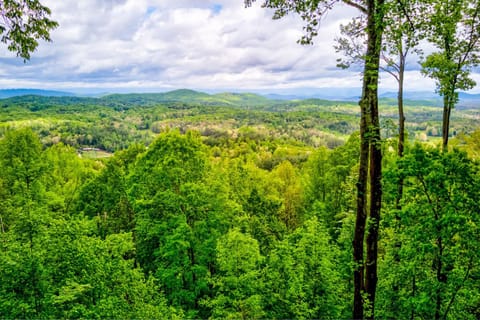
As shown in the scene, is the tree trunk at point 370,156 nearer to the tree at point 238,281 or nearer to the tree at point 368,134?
the tree at point 368,134

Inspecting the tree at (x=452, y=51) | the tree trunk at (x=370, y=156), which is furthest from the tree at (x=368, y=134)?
the tree at (x=452, y=51)

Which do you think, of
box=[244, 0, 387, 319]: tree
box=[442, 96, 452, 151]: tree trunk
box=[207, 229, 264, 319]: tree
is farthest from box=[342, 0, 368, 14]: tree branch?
box=[207, 229, 264, 319]: tree

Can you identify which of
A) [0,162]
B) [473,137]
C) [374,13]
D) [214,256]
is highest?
[374,13]

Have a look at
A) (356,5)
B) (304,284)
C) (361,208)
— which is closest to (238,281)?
Result: (304,284)

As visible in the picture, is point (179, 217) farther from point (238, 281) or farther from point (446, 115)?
point (446, 115)

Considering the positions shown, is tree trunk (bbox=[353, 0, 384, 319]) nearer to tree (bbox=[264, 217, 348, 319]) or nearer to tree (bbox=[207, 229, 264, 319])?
tree (bbox=[264, 217, 348, 319])

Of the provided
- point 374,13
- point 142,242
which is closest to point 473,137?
point 374,13

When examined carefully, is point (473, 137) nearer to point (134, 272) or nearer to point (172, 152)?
point (172, 152)

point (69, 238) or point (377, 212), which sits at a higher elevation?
point (377, 212)
